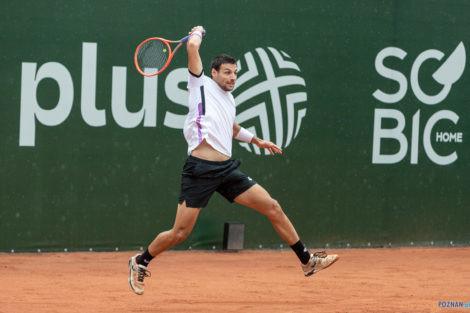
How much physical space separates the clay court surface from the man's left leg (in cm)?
36

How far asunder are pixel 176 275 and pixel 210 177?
2.09 metres

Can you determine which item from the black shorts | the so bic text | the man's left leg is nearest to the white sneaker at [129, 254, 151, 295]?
the black shorts

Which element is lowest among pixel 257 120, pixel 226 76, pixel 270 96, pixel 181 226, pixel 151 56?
pixel 181 226

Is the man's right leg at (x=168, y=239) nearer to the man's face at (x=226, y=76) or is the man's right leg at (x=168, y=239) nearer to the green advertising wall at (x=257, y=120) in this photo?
the man's face at (x=226, y=76)

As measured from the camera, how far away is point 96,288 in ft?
23.0

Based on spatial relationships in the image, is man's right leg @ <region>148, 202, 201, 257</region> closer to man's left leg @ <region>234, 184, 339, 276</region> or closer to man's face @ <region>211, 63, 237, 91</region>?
man's left leg @ <region>234, 184, 339, 276</region>

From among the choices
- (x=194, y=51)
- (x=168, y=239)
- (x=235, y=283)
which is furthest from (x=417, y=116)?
(x=168, y=239)

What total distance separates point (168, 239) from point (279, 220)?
2.79 ft

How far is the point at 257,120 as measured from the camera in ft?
30.2

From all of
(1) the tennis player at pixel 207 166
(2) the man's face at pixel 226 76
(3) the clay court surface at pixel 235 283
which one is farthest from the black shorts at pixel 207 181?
(3) the clay court surface at pixel 235 283

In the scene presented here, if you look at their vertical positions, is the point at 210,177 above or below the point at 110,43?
below

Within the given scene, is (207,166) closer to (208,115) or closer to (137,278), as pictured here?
(208,115)

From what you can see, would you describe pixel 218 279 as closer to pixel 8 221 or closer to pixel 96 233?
Result: pixel 96 233

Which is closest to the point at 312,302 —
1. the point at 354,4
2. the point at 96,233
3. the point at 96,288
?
the point at 96,288
